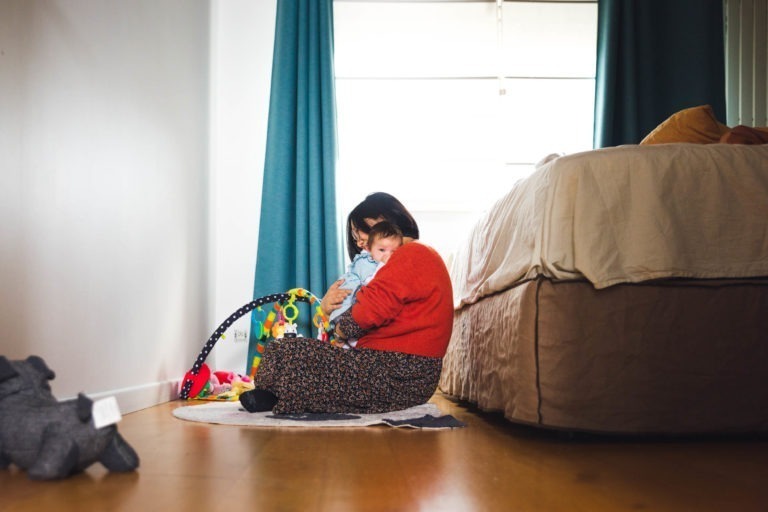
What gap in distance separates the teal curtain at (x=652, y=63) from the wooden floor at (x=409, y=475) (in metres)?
2.32

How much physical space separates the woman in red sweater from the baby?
0.10 m

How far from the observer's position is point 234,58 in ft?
12.6

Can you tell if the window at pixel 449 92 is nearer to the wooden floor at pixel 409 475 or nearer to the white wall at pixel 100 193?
the white wall at pixel 100 193

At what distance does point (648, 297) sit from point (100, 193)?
1.50 meters

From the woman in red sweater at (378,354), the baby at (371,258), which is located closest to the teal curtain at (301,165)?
the baby at (371,258)

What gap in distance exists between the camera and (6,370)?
48.9 inches

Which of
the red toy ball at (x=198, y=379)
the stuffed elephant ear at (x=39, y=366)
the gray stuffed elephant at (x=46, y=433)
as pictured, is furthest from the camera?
the red toy ball at (x=198, y=379)

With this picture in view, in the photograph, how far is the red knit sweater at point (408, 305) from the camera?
6.93ft

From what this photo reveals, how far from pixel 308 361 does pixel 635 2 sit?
2.73m

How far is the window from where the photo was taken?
12.6 ft

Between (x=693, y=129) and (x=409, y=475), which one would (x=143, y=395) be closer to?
(x=409, y=475)

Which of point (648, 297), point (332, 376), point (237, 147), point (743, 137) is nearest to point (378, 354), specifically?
point (332, 376)

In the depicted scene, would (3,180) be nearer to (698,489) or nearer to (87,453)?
(87,453)

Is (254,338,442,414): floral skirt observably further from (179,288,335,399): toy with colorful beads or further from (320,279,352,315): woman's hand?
(179,288,335,399): toy with colorful beads
